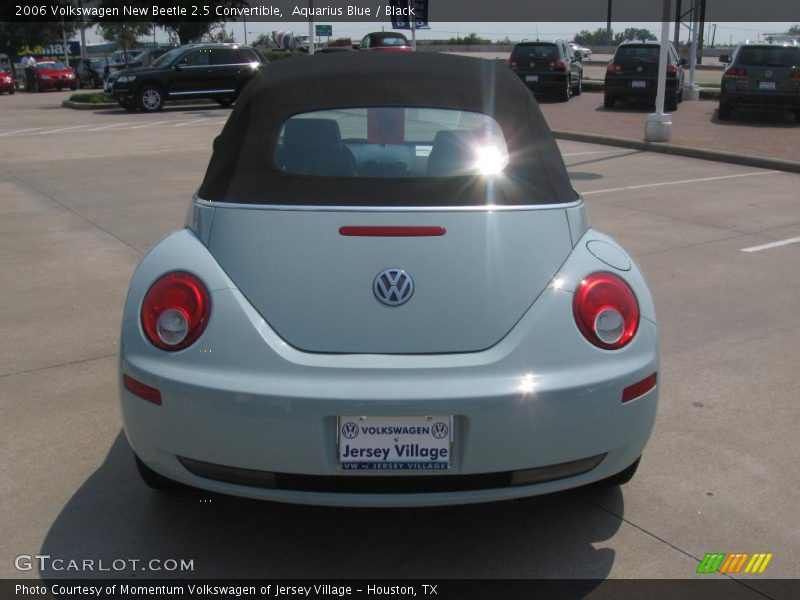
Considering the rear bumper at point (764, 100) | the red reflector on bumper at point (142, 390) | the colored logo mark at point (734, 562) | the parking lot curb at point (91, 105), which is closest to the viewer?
the red reflector on bumper at point (142, 390)

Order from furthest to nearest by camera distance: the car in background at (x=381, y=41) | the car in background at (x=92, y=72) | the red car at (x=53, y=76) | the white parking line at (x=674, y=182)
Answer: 1. the car in background at (x=92, y=72)
2. the red car at (x=53, y=76)
3. the car in background at (x=381, y=41)
4. the white parking line at (x=674, y=182)

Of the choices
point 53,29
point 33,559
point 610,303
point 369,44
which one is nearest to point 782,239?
point 610,303

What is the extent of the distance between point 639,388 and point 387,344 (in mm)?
831

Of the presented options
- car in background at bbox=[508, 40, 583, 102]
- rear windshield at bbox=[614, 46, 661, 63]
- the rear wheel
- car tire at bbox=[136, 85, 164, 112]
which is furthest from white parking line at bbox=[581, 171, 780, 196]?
car tire at bbox=[136, 85, 164, 112]

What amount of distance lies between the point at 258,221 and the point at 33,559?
137 centimetres

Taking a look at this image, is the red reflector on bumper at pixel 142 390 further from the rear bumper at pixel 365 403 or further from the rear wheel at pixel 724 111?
the rear wheel at pixel 724 111

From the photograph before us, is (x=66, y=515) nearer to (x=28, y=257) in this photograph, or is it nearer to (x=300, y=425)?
(x=300, y=425)

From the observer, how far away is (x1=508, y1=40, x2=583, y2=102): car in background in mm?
24141

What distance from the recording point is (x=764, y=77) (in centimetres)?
1781

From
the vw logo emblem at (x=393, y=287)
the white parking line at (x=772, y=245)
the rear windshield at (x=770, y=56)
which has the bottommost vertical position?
the white parking line at (x=772, y=245)

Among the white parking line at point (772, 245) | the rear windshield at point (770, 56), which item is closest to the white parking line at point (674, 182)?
the white parking line at point (772, 245)

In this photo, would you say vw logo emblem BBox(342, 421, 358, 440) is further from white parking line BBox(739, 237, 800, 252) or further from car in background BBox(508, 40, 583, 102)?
car in background BBox(508, 40, 583, 102)

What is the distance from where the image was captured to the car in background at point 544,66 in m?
24.1

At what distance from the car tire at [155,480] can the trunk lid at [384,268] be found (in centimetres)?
84
